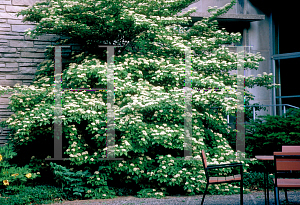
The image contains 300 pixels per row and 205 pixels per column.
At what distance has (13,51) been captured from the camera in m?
7.53

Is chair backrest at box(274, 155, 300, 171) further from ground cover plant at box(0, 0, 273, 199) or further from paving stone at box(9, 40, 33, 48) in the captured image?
paving stone at box(9, 40, 33, 48)

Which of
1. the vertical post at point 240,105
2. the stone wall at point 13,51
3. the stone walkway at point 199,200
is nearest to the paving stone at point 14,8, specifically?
the stone wall at point 13,51

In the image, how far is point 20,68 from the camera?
7.59 metres

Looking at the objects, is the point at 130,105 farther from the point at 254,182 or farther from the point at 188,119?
the point at 254,182

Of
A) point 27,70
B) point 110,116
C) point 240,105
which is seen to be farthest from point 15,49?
point 240,105

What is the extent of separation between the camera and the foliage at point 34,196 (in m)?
5.13

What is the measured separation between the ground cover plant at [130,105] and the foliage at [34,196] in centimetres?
20

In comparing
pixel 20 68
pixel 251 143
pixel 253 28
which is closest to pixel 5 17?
pixel 20 68

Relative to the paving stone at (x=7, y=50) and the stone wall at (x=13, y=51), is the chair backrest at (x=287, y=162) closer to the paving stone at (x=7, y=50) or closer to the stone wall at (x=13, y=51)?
the stone wall at (x=13, y=51)

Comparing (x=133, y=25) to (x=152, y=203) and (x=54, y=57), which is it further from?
(x=152, y=203)

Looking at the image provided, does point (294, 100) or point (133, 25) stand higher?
point (133, 25)

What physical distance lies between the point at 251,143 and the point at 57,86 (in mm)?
4842

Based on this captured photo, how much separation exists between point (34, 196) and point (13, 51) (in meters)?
4.01

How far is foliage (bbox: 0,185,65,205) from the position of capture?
5130mm
